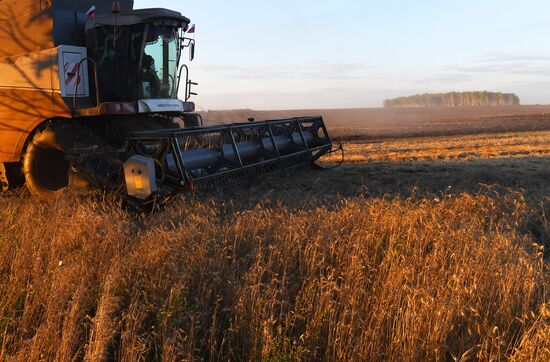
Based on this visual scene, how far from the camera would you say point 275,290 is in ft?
9.30

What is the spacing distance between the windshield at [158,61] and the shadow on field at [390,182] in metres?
2.21

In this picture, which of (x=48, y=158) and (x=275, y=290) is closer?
(x=275, y=290)

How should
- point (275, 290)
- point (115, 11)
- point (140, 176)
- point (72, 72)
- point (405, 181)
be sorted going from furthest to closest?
point (405, 181) → point (72, 72) → point (115, 11) → point (140, 176) → point (275, 290)

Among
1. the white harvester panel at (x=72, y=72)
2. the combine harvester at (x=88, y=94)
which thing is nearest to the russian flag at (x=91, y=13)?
the combine harvester at (x=88, y=94)

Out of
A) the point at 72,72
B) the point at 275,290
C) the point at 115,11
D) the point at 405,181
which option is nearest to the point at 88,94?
the point at 72,72

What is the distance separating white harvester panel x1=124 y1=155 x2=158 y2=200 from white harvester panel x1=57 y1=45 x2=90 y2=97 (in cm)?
216

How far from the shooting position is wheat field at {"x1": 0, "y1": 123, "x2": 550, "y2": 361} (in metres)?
2.45

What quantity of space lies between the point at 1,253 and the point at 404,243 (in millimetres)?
3170

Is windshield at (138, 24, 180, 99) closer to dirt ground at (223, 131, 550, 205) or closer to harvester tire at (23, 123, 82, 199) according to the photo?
harvester tire at (23, 123, 82, 199)

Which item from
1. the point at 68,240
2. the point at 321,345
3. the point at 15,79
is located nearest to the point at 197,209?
the point at 68,240

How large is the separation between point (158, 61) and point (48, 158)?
2.22 meters

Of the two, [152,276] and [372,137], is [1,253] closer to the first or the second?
[152,276]

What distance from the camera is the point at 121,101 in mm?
7195

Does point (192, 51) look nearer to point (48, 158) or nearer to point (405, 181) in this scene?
point (48, 158)
